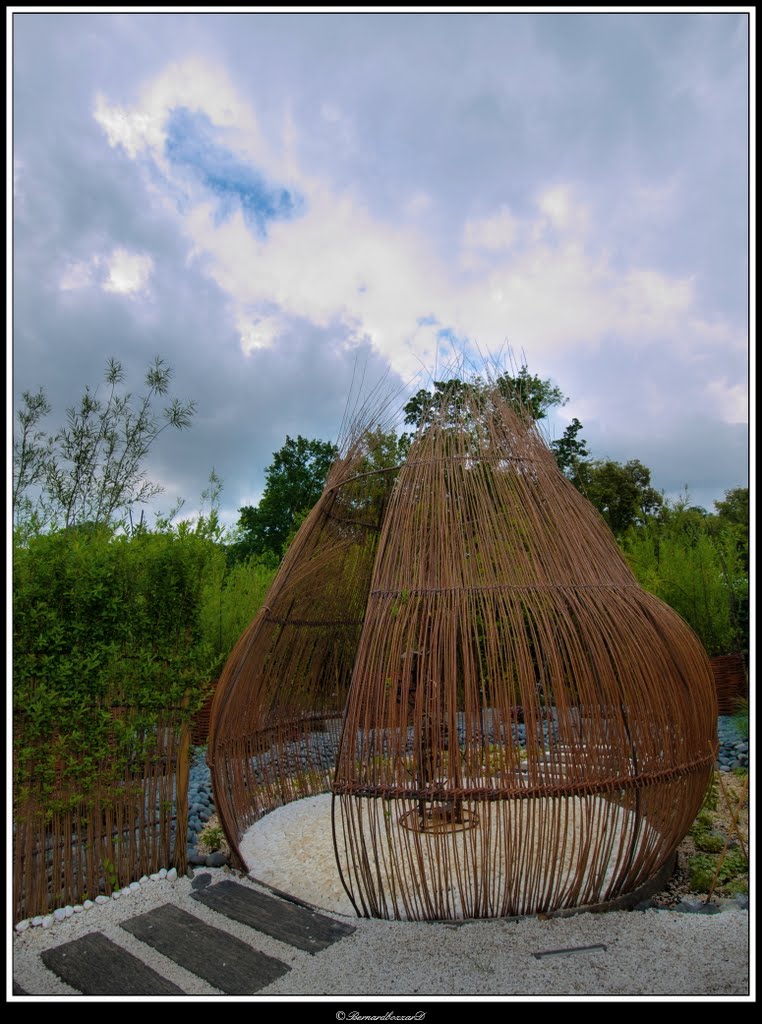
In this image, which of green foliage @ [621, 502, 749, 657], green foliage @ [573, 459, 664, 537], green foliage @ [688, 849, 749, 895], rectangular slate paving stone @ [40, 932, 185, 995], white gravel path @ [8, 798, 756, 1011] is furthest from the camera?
green foliage @ [573, 459, 664, 537]

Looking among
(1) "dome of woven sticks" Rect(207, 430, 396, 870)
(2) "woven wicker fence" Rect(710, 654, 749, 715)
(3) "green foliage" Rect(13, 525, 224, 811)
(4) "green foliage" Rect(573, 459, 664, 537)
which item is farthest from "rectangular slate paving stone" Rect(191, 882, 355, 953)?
(4) "green foliage" Rect(573, 459, 664, 537)

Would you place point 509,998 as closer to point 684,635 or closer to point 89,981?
point 89,981

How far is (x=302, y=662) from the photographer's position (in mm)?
5387

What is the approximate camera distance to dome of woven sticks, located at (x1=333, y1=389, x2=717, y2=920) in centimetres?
315

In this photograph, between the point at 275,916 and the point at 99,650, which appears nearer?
the point at 275,916

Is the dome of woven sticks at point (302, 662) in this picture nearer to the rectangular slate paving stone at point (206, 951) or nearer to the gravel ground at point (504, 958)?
the rectangular slate paving stone at point (206, 951)

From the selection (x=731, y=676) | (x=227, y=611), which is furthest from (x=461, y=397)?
(x=731, y=676)

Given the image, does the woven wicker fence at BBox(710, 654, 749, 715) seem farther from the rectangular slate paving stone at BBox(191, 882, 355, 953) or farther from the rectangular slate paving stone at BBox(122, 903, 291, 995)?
the rectangular slate paving stone at BBox(122, 903, 291, 995)

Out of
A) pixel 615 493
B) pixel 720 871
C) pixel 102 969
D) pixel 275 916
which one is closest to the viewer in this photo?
pixel 102 969

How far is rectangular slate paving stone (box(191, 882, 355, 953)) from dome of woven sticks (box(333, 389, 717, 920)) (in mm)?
215

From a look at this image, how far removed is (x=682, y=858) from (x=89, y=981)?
3.58 metres

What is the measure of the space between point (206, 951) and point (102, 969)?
1.47 feet

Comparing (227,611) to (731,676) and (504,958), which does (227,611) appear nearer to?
(504,958)

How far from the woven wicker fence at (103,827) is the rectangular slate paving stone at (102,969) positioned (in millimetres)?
442
